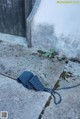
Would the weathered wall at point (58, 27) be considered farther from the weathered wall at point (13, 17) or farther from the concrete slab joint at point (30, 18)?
the weathered wall at point (13, 17)

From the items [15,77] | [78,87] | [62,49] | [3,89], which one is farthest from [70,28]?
[3,89]

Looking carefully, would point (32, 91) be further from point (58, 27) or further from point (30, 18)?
point (30, 18)

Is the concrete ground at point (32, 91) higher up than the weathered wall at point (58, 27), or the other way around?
the weathered wall at point (58, 27)

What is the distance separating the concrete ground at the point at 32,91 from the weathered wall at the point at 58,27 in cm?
21

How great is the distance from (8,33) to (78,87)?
177 cm

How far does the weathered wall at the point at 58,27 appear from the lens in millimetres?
2814

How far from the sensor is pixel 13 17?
3.52m

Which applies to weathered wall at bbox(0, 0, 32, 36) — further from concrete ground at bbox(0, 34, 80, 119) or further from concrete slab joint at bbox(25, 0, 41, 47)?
concrete ground at bbox(0, 34, 80, 119)

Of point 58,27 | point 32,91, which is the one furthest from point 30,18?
point 32,91

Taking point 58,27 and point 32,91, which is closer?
point 32,91

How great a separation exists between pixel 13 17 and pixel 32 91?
1.54 meters

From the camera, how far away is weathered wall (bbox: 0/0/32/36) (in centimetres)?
338

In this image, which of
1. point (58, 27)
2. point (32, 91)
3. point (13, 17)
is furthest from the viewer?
point (13, 17)

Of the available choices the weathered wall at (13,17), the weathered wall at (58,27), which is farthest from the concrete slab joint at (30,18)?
the weathered wall at (13,17)
